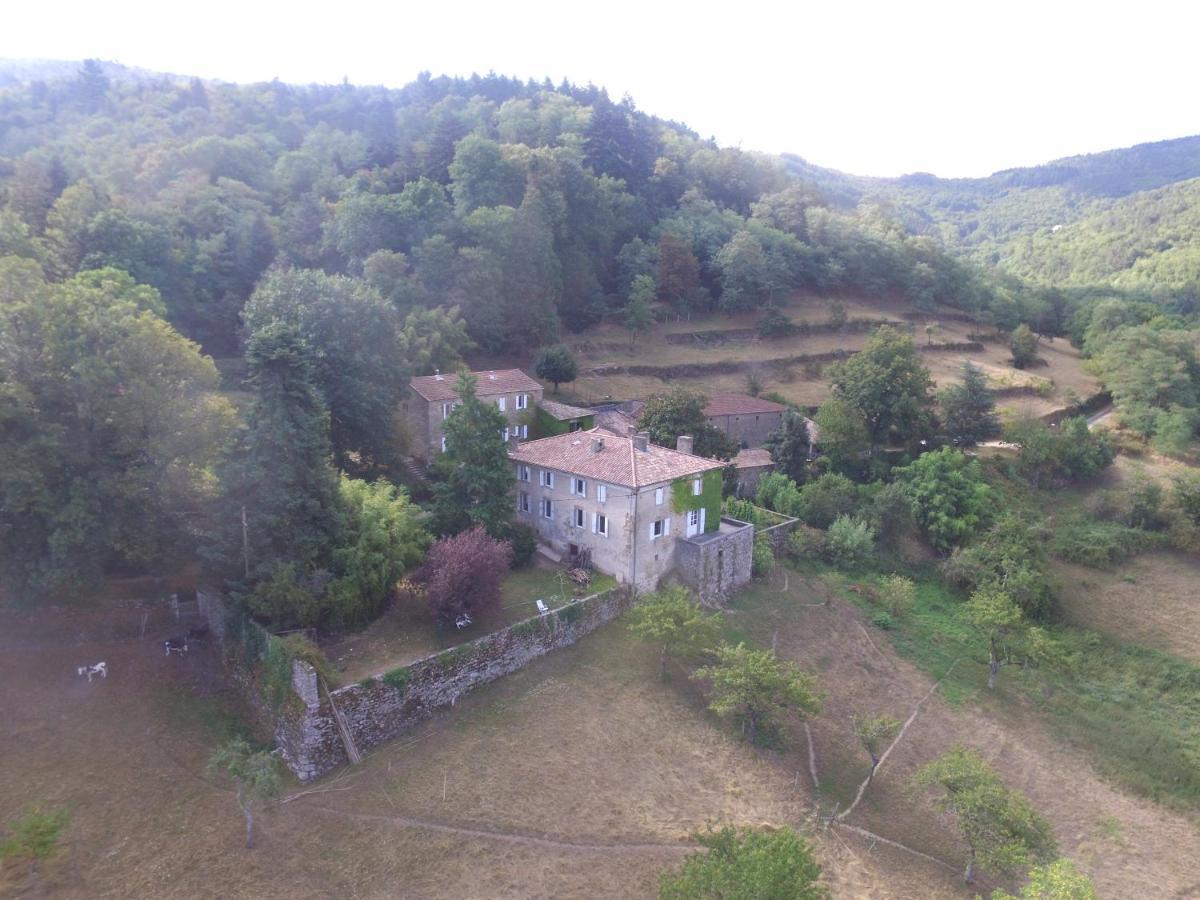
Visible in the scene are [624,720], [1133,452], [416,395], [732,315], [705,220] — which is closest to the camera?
[624,720]

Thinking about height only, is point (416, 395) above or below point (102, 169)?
below

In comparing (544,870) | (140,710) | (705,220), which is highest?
(705,220)

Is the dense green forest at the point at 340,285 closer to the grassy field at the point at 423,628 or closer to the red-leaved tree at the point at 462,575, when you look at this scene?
the grassy field at the point at 423,628

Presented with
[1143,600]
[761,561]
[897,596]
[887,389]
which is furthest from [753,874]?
[887,389]

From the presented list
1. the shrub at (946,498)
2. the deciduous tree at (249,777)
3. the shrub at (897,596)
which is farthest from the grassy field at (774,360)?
the deciduous tree at (249,777)

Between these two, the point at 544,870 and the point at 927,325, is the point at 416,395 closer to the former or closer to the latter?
the point at 544,870

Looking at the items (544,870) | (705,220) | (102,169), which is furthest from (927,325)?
(102,169)

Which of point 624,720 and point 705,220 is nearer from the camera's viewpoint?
point 624,720
